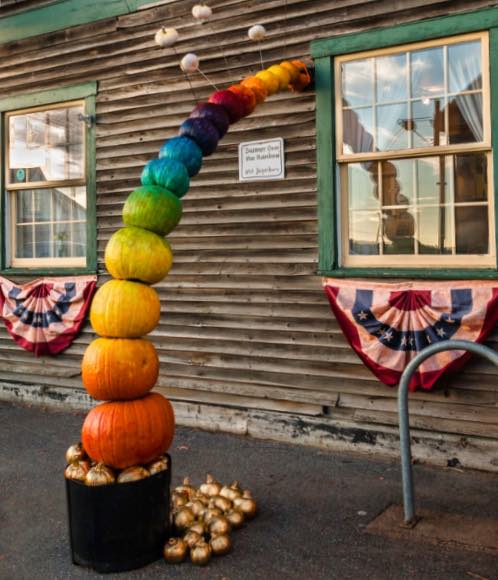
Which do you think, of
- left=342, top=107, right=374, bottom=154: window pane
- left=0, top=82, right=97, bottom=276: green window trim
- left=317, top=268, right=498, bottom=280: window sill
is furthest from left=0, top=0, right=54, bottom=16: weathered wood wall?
left=317, top=268, right=498, bottom=280: window sill

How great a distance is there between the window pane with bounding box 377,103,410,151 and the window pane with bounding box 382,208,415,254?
20.9 inches

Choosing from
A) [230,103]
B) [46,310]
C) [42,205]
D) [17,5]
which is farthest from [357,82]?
Result: [17,5]

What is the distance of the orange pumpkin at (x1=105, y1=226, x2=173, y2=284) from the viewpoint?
3.48 metres

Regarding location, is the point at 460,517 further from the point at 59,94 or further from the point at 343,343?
the point at 59,94

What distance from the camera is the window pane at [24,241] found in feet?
24.1

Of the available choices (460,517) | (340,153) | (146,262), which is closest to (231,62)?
(340,153)

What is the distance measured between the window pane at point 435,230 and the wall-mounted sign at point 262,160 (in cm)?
129

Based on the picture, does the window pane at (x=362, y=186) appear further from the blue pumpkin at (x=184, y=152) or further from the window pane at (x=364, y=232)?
the blue pumpkin at (x=184, y=152)

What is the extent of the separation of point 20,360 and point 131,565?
14.6ft

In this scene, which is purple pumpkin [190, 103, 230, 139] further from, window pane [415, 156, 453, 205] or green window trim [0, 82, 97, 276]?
green window trim [0, 82, 97, 276]

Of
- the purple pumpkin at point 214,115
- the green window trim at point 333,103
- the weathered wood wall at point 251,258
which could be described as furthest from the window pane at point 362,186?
the purple pumpkin at point 214,115

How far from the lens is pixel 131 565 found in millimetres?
3381

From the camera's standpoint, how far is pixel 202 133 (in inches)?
165

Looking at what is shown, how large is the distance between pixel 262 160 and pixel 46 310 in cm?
293
